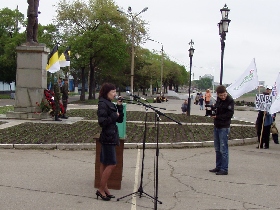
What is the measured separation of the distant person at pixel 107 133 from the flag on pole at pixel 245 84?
640cm

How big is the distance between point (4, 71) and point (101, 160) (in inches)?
2163

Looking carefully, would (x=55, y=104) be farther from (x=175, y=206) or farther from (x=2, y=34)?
(x=2, y=34)

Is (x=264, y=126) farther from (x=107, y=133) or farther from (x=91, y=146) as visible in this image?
(x=107, y=133)

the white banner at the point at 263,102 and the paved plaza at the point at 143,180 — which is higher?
the white banner at the point at 263,102

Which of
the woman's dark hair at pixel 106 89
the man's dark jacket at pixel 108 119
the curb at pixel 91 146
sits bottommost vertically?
the curb at pixel 91 146

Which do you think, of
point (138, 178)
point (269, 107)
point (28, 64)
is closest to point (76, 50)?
point (28, 64)

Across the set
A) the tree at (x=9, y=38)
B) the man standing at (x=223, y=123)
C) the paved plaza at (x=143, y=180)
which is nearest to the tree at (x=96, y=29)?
the tree at (x=9, y=38)

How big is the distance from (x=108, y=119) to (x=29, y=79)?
12.2m

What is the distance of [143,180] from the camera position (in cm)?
804

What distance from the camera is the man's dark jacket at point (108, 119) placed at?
6.35m

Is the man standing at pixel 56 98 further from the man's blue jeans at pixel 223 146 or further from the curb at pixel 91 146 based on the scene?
the man's blue jeans at pixel 223 146

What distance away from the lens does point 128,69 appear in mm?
65188

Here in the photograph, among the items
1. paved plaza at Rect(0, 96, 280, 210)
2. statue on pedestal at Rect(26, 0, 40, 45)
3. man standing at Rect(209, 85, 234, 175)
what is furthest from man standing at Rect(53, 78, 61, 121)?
man standing at Rect(209, 85, 234, 175)

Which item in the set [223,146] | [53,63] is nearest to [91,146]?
[223,146]
